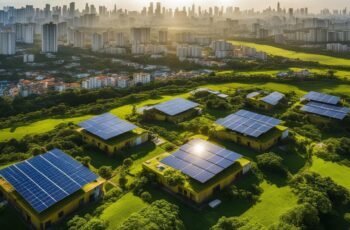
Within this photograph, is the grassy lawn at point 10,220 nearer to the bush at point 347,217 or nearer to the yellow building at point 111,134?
the yellow building at point 111,134

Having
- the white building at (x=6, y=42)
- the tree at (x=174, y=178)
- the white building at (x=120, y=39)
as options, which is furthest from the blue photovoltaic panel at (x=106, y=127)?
the white building at (x=120, y=39)

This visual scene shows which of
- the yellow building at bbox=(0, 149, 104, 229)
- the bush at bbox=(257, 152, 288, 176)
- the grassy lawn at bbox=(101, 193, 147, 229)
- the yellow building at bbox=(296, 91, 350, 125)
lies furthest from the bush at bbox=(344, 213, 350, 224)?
the yellow building at bbox=(296, 91, 350, 125)

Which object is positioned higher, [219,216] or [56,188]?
[56,188]

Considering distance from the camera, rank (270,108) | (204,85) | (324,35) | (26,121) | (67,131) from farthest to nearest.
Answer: (324,35) → (204,85) → (270,108) → (26,121) → (67,131)

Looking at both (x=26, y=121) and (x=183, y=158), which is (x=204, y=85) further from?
(x=183, y=158)

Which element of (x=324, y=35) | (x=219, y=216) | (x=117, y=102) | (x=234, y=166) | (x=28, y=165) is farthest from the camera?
(x=324, y=35)

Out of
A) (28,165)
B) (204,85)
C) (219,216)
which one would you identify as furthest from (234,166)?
(204,85)
